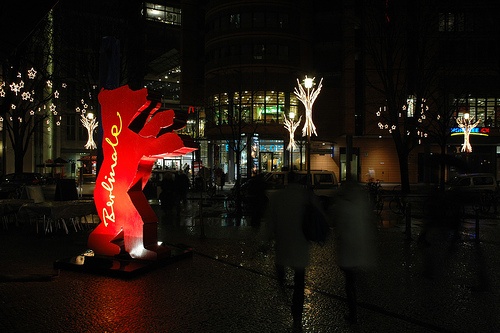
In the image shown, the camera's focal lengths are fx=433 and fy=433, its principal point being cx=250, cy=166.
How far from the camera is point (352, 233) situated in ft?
19.6

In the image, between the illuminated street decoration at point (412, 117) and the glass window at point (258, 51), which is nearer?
the illuminated street decoration at point (412, 117)

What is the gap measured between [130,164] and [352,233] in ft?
15.7

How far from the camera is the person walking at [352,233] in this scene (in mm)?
5922

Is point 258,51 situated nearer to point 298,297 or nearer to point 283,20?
point 283,20

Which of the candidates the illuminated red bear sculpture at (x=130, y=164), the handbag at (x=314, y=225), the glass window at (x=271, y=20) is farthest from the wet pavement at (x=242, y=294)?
the glass window at (x=271, y=20)

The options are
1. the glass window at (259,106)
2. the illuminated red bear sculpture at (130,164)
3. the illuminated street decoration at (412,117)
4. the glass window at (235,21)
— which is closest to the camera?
the illuminated red bear sculpture at (130,164)

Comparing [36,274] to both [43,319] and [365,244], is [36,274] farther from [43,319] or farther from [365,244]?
[365,244]

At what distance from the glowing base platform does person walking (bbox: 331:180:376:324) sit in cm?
410

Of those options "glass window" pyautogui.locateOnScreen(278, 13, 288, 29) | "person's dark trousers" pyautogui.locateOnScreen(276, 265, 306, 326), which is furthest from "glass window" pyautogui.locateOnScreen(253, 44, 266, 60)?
"person's dark trousers" pyautogui.locateOnScreen(276, 265, 306, 326)

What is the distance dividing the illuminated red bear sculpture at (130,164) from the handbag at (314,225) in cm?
327

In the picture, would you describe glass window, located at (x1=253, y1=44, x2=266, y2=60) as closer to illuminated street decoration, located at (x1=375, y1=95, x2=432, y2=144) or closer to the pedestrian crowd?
illuminated street decoration, located at (x1=375, y1=95, x2=432, y2=144)

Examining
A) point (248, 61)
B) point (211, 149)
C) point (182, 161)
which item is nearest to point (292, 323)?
point (248, 61)

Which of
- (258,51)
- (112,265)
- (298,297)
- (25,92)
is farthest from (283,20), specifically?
(298,297)

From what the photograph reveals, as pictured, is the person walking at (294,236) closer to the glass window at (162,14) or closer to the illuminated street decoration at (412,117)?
the illuminated street decoration at (412,117)
